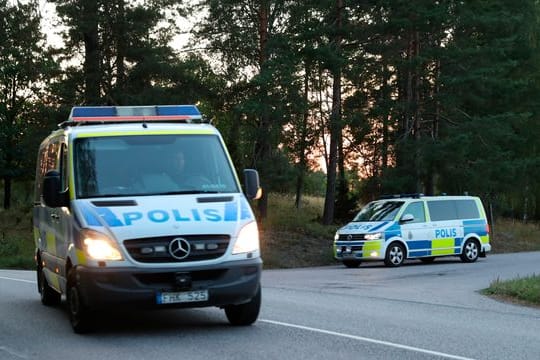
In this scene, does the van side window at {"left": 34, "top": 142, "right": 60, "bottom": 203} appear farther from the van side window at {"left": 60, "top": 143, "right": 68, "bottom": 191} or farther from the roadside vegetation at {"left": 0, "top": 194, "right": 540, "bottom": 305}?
the roadside vegetation at {"left": 0, "top": 194, "right": 540, "bottom": 305}

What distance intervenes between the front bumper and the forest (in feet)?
72.7

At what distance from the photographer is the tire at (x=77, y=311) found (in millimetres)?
9523

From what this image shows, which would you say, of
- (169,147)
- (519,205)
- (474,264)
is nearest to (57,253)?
(169,147)

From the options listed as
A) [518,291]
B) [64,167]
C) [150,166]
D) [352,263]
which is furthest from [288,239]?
[150,166]

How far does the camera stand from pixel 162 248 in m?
9.01

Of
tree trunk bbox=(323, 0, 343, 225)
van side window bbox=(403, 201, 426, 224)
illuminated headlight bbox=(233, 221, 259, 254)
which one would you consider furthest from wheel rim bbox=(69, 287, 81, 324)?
tree trunk bbox=(323, 0, 343, 225)

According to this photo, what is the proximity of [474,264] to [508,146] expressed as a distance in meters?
21.6

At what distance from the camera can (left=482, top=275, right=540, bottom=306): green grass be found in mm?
14367

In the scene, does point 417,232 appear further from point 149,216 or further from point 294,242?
point 149,216

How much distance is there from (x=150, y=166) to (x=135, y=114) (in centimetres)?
145

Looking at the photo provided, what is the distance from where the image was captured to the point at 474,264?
25.2 meters

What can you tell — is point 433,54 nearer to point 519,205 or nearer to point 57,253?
point 519,205

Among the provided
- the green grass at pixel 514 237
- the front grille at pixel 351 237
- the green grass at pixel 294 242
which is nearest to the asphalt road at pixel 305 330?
the front grille at pixel 351 237

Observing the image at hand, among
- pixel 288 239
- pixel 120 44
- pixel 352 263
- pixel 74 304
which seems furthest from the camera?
pixel 120 44
